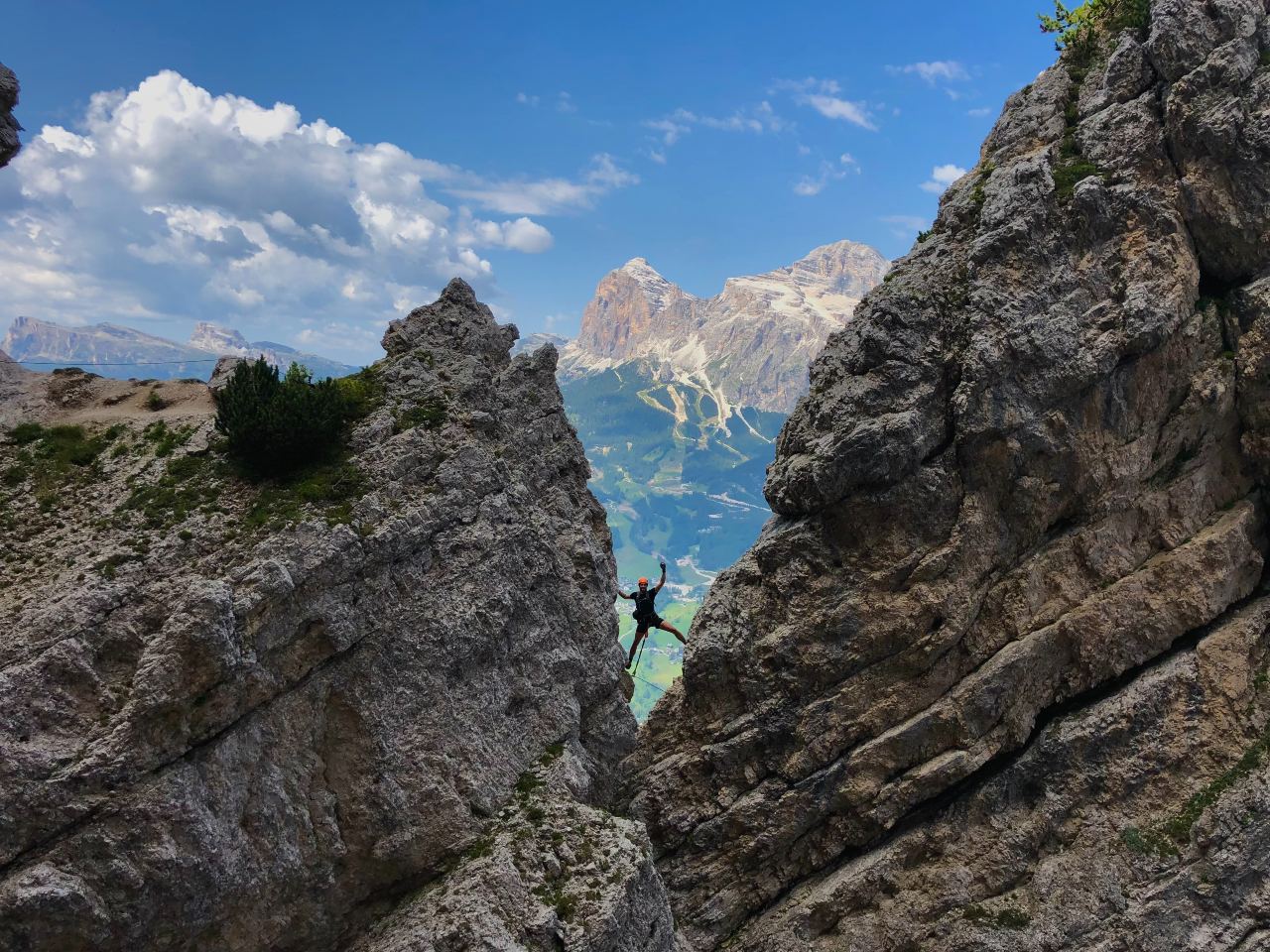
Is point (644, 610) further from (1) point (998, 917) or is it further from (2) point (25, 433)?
(2) point (25, 433)

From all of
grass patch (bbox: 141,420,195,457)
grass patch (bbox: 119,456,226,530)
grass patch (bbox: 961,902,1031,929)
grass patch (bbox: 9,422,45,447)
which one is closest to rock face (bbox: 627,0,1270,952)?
grass patch (bbox: 961,902,1031,929)

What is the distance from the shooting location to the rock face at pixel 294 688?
14984 mm

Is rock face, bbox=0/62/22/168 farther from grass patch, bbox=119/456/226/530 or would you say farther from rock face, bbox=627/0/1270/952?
rock face, bbox=627/0/1270/952

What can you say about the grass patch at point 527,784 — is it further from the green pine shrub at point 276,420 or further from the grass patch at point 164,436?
the grass patch at point 164,436

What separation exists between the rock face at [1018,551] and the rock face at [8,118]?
2542 cm

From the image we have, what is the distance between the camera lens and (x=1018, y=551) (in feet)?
80.7

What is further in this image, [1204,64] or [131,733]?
[1204,64]

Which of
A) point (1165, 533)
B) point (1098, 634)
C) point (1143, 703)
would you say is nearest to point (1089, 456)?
point (1165, 533)

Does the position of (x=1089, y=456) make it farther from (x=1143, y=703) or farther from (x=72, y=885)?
(x=72, y=885)

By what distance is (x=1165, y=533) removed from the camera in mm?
24359

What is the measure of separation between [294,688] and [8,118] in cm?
1952

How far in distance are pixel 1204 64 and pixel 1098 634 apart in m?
17.6

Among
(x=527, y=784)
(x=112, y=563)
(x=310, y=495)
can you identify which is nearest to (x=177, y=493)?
(x=112, y=563)

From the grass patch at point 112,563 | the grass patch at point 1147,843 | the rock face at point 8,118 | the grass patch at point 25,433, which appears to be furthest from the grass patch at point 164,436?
the grass patch at point 1147,843
